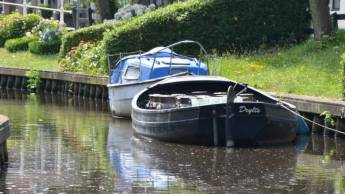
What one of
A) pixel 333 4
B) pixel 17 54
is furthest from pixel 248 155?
pixel 17 54

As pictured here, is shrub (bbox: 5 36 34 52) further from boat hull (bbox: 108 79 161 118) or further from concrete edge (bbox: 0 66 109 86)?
boat hull (bbox: 108 79 161 118)

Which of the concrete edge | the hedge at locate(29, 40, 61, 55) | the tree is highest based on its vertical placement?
the tree

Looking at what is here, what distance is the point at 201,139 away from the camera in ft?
75.8

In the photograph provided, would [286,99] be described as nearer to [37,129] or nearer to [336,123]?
[336,123]

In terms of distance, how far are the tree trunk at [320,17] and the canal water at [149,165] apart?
30.7 ft

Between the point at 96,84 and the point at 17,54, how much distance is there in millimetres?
11921

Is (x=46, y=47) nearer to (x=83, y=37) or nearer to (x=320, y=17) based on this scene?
(x=83, y=37)

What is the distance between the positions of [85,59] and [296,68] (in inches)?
425

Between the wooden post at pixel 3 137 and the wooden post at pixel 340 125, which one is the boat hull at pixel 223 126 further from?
the wooden post at pixel 3 137

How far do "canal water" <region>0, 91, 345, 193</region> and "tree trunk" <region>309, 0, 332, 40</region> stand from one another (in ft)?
30.7

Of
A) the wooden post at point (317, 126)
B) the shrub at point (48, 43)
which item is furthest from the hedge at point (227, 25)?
the wooden post at point (317, 126)

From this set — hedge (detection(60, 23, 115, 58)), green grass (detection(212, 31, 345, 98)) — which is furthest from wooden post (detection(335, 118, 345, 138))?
hedge (detection(60, 23, 115, 58))

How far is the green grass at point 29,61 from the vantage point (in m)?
42.8

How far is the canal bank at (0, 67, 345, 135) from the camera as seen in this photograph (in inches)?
963
